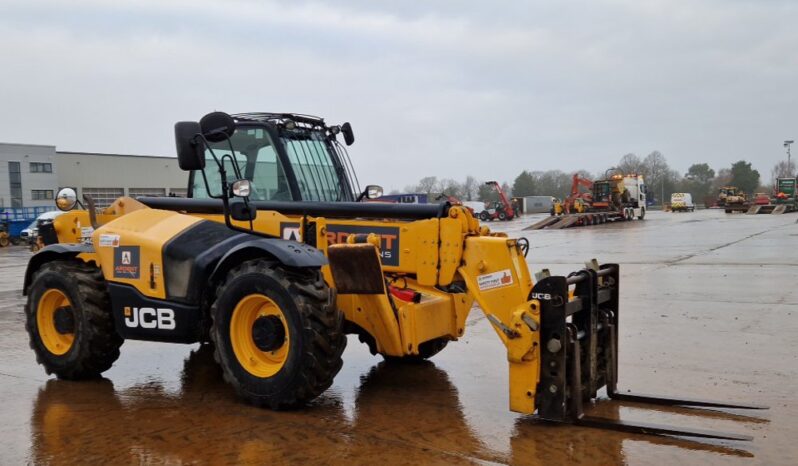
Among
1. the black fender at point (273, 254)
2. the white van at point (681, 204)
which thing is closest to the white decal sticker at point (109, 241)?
the black fender at point (273, 254)

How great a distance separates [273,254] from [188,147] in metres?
1.13

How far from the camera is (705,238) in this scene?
83.1 ft

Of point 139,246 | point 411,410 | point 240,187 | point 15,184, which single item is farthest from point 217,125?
point 15,184

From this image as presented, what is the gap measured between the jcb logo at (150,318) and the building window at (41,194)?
58.8m

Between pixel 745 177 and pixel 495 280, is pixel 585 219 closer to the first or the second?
pixel 495 280

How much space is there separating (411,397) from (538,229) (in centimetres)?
3228

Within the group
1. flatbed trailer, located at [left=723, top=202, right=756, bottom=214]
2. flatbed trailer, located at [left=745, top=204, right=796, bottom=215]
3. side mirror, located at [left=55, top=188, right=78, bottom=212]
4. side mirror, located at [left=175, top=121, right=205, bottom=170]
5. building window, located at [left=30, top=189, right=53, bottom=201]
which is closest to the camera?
side mirror, located at [left=175, top=121, right=205, bottom=170]

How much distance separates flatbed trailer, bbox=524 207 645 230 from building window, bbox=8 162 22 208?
134 ft

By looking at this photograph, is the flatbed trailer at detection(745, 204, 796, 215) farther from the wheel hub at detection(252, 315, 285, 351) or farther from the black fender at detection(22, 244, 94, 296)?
the wheel hub at detection(252, 315, 285, 351)

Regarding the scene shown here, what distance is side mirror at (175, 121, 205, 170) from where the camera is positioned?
5.58m

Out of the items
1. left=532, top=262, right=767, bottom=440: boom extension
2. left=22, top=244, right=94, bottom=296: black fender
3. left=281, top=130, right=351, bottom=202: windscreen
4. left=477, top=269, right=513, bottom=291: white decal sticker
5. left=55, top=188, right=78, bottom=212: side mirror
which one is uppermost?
left=281, top=130, right=351, bottom=202: windscreen

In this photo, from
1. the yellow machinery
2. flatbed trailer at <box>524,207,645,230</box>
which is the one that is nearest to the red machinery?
flatbed trailer at <box>524,207,645,230</box>

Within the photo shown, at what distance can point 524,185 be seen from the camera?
9244 cm

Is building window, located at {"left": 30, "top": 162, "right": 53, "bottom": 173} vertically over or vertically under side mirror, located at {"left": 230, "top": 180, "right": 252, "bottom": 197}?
over
